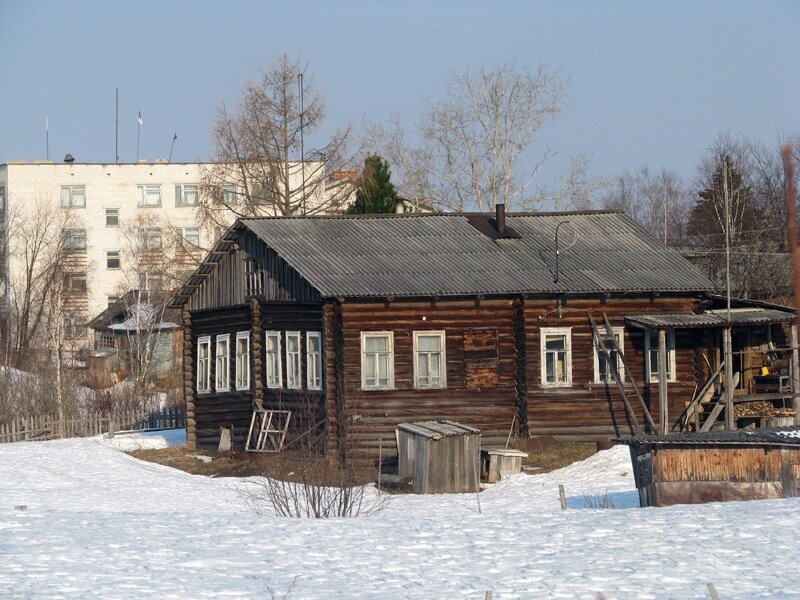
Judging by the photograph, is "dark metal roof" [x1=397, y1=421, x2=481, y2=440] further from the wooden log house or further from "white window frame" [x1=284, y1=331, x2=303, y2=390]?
"white window frame" [x1=284, y1=331, x2=303, y2=390]

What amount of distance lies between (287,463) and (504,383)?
5.64 metres

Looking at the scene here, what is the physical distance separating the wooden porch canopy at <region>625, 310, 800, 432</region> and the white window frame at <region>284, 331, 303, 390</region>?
7656 millimetres

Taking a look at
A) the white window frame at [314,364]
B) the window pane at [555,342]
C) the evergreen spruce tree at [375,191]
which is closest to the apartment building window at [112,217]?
the evergreen spruce tree at [375,191]

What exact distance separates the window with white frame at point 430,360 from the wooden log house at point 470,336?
0.09ft

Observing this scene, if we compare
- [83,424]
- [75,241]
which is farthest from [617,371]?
[75,241]

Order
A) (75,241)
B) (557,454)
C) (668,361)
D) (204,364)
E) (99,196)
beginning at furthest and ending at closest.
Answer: (75,241) < (99,196) < (204,364) < (668,361) < (557,454)

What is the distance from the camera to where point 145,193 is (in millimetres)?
71562

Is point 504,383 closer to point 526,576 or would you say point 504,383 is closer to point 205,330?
point 205,330

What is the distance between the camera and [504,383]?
99.3 feet

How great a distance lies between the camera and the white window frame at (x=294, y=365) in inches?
1213

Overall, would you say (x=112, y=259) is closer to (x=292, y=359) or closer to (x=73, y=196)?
(x=73, y=196)

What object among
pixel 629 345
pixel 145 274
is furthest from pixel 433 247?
pixel 145 274

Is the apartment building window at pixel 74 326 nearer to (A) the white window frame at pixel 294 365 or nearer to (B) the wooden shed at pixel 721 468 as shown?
(A) the white window frame at pixel 294 365

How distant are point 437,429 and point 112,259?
48368 millimetres
